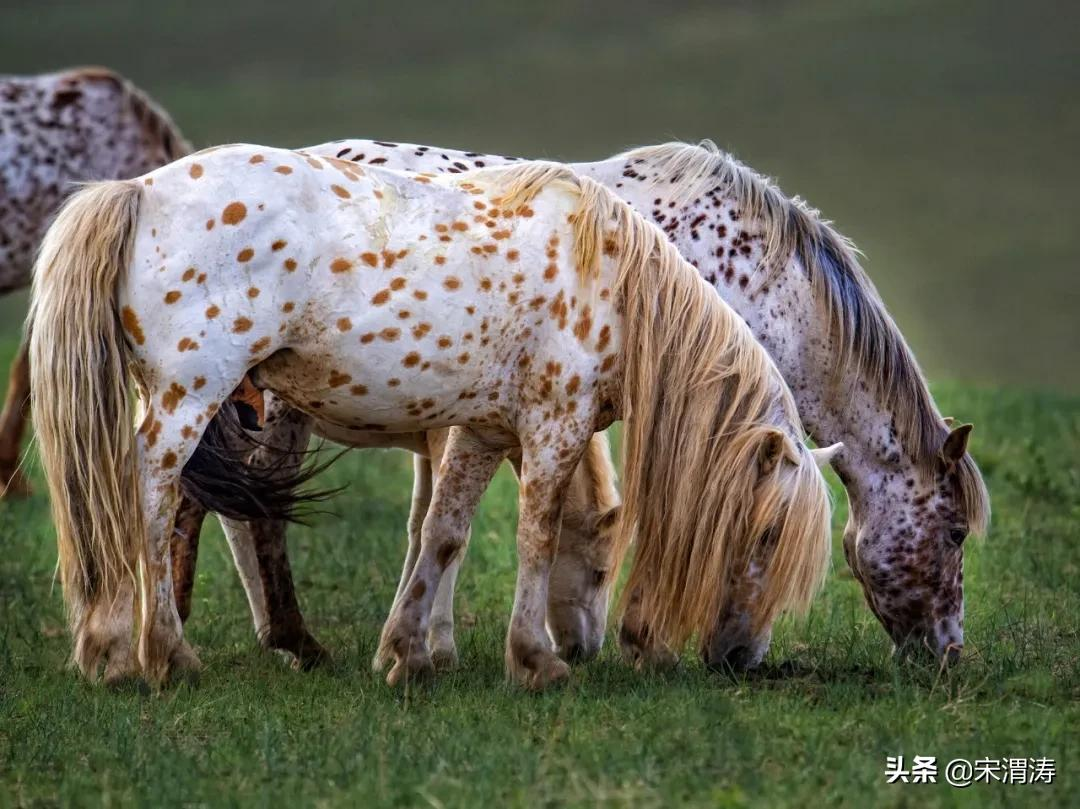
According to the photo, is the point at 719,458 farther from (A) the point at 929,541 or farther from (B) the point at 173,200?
(B) the point at 173,200

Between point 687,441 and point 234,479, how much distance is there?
1.71m

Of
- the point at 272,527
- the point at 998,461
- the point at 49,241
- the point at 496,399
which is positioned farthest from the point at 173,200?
the point at 998,461

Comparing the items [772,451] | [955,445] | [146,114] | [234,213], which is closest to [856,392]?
[955,445]

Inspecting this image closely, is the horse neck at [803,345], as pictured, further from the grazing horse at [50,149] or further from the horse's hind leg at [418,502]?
the grazing horse at [50,149]

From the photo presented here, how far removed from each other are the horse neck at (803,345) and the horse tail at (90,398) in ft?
8.50

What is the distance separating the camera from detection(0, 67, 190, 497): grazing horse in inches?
396

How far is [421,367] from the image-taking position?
218 inches

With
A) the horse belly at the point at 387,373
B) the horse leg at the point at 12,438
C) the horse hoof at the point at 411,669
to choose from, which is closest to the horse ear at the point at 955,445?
the horse belly at the point at 387,373

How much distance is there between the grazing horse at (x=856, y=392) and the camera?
661 cm

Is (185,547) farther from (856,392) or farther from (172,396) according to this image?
(856,392)

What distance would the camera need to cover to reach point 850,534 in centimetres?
680

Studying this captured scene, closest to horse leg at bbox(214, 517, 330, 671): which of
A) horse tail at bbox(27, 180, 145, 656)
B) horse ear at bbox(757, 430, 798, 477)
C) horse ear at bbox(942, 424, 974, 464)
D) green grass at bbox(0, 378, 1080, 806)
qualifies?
green grass at bbox(0, 378, 1080, 806)

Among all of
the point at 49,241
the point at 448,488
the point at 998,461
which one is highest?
the point at 49,241

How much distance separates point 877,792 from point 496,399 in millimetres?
2170
